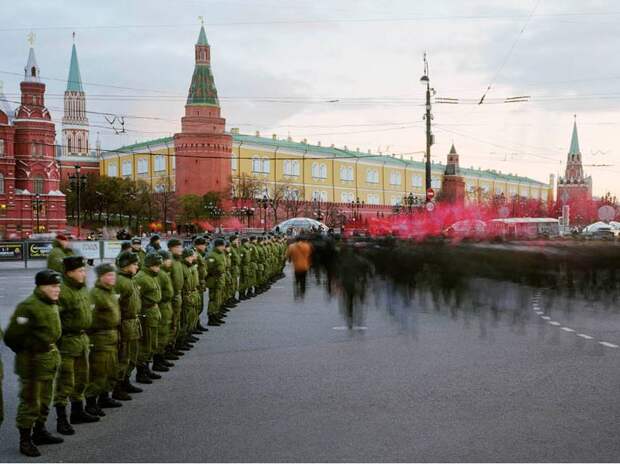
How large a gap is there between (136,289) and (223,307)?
7.84m

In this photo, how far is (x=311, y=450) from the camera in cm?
620

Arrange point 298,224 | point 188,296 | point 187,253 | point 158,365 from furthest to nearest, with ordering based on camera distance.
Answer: point 298,224, point 187,253, point 188,296, point 158,365

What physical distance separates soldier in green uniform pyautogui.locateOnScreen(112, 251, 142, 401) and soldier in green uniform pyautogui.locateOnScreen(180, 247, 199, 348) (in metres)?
2.72

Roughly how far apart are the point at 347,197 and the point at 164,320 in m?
108

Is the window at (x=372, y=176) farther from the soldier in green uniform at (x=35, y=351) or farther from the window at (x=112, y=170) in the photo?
the soldier in green uniform at (x=35, y=351)

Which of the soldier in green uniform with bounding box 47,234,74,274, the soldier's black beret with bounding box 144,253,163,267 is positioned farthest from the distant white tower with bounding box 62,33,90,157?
the soldier's black beret with bounding box 144,253,163,267

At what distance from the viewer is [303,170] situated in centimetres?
11119

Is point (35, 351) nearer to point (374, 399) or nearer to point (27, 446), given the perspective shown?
point (27, 446)

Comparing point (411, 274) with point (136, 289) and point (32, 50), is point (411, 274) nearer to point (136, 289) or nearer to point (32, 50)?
point (136, 289)

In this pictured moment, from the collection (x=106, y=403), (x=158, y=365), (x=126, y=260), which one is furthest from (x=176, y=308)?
(x=106, y=403)

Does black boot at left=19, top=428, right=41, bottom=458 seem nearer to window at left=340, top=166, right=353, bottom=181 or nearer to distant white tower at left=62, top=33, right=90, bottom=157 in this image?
window at left=340, top=166, right=353, bottom=181

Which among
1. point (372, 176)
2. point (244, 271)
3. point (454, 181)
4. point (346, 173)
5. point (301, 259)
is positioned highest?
point (346, 173)

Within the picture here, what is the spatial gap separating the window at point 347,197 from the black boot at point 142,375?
107 m

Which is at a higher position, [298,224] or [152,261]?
[298,224]
